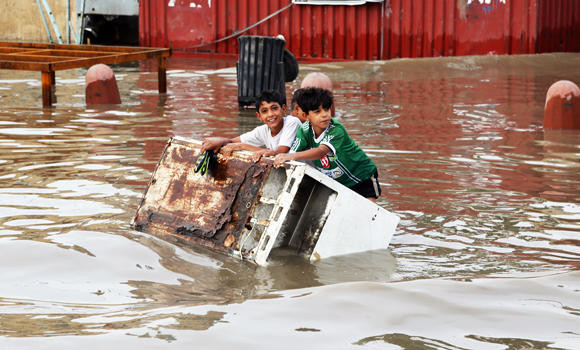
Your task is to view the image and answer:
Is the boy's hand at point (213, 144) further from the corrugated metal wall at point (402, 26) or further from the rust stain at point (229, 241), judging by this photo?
the corrugated metal wall at point (402, 26)

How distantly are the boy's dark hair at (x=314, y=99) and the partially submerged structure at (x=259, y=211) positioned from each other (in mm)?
577

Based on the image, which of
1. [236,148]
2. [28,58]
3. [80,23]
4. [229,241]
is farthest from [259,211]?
[80,23]

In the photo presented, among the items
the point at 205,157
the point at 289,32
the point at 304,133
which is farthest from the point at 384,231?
the point at 289,32

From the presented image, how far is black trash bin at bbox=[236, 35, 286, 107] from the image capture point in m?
13.6

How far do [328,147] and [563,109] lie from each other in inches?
258

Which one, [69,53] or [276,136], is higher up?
[69,53]

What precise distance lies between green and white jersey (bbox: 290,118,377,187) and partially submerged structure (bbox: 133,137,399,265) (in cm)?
39

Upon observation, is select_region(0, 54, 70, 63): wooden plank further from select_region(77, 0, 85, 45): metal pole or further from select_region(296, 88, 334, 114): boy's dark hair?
select_region(77, 0, 85, 45): metal pole

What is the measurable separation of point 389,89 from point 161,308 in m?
13.0

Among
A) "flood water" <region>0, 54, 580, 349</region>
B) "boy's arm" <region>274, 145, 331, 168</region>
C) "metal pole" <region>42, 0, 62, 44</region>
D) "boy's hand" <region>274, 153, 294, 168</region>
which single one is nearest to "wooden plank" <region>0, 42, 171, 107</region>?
"flood water" <region>0, 54, 580, 349</region>

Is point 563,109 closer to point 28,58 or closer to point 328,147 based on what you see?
point 328,147

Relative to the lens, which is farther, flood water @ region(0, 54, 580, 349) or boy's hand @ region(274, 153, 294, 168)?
boy's hand @ region(274, 153, 294, 168)

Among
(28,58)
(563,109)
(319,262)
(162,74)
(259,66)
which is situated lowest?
(319,262)

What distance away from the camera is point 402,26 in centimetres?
2067
